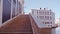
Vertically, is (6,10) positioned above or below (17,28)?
above

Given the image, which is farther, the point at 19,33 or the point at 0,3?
the point at 0,3

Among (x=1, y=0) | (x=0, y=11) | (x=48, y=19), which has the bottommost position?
(x=48, y=19)

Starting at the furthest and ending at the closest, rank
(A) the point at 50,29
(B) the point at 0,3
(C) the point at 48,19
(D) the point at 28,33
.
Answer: (C) the point at 48,19 < (B) the point at 0,3 < (D) the point at 28,33 < (A) the point at 50,29

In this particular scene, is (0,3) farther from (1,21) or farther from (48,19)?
(48,19)

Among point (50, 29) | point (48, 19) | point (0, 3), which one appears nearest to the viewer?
point (50, 29)

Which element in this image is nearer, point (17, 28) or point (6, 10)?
point (17, 28)

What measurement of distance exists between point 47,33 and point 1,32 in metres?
2.48

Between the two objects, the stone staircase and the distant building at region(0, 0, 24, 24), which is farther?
the distant building at region(0, 0, 24, 24)

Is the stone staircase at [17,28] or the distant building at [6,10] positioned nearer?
the stone staircase at [17,28]

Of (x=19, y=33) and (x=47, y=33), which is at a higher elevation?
(x=47, y=33)

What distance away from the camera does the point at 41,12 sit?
2997cm

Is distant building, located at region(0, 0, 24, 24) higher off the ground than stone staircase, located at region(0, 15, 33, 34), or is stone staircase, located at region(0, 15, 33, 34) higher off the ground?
distant building, located at region(0, 0, 24, 24)

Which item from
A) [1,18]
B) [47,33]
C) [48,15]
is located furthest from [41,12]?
[47,33]

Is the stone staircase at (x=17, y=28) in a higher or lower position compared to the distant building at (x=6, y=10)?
lower
